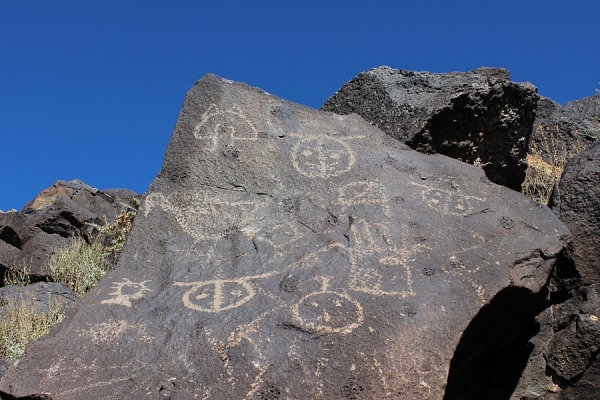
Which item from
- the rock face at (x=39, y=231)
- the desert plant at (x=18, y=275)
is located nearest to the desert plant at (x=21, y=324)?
the desert plant at (x=18, y=275)

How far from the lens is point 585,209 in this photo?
464 centimetres

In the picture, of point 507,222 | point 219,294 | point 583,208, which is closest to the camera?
point 219,294

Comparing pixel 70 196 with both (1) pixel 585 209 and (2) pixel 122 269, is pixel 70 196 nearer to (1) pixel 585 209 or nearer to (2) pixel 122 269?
(2) pixel 122 269

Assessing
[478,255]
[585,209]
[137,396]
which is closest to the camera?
[137,396]

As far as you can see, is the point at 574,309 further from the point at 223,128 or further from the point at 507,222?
the point at 223,128

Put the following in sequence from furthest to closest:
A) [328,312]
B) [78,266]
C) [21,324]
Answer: [78,266] < [21,324] < [328,312]

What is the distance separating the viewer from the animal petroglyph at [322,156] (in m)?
4.63

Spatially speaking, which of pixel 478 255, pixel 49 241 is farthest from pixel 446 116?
pixel 49 241

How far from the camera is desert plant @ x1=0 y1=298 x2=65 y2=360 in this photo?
5949 millimetres

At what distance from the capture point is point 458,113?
5555 mm

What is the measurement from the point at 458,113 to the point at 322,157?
1.34 meters

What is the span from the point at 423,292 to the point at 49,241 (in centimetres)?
606

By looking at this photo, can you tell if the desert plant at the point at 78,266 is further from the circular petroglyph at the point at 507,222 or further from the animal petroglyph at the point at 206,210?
the circular petroglyph at the point at 507,222

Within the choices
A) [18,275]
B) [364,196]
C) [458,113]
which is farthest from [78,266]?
[364,196]
